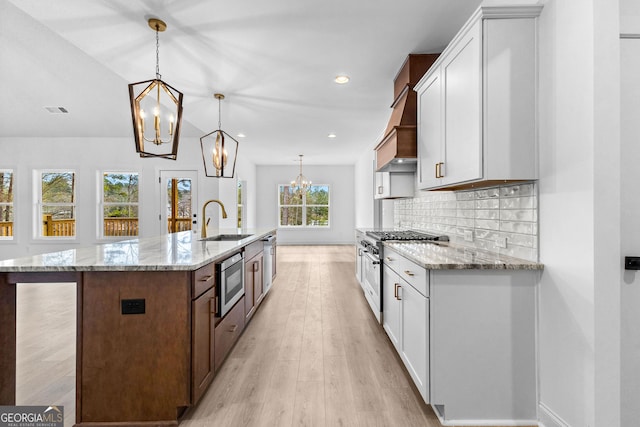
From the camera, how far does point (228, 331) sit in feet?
7.65

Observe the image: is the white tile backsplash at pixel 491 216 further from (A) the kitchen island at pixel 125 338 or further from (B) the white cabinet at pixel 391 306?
(A) the kitchen island at pixel 125 338

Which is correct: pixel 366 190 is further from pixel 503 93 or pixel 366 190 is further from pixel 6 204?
pixel 6 204

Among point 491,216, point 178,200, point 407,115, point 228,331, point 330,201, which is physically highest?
point 407,115

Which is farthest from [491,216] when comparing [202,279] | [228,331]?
[228,331]

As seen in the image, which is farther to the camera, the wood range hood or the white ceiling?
the wood range hood

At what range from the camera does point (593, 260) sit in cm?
137

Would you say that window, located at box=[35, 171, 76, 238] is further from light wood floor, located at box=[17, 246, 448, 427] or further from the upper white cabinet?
the upper white cabinet

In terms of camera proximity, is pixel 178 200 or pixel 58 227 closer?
pixel 58 227

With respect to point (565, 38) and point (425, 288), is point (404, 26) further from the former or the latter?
point (425, 288)

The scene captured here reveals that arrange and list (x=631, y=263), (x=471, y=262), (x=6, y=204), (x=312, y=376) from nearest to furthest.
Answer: (x=631, y=263) → (x=471, y=262) → (x=312, y=376) → (x=6, y=204)

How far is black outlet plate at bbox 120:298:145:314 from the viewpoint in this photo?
164cm

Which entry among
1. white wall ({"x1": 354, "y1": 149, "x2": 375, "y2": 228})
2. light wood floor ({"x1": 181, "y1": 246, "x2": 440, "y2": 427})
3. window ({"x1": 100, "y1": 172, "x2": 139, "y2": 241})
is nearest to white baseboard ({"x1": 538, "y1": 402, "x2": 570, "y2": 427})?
light wood floor ({"x1": 181, "y1": 246, "x2": 440, "y2": 427})

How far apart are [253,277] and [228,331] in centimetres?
91

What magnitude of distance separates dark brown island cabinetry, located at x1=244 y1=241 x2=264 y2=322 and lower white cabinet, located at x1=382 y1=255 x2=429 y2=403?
137 centimetres
